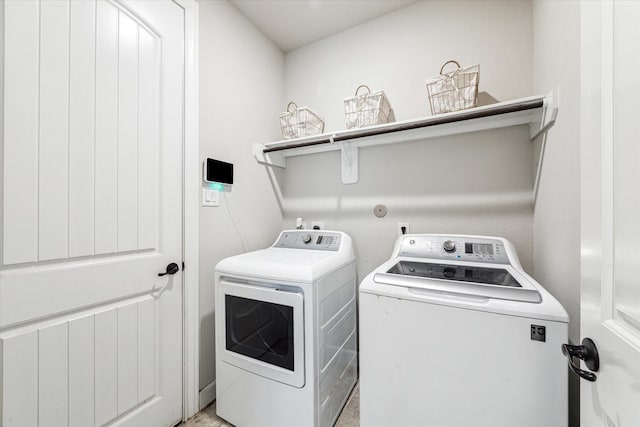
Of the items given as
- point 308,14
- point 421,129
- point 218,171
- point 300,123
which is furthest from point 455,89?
point 218,171

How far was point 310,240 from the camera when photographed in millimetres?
1829

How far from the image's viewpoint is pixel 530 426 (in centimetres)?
81

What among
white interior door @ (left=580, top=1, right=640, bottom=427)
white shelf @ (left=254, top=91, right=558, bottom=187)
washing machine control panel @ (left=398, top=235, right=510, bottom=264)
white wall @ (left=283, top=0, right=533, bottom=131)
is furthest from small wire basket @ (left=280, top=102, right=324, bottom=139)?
white interior door @ (left=580, top=1, right=640, bottom=427)

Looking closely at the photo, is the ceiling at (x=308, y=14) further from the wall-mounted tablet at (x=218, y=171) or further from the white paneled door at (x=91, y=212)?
the wall-mounted tablet at (x=218, y=171)

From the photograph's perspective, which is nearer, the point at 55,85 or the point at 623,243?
the point at 623,243

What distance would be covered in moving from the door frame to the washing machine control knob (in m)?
1.47

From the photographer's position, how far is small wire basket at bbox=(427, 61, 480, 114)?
53.6 inches

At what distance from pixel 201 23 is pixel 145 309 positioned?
174 cm

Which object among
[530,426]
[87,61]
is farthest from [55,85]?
[530,426]

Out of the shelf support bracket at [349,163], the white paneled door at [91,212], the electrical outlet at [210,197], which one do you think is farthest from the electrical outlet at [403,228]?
the white paneled door at [91,212]

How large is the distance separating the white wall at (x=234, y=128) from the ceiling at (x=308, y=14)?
10 centimetres

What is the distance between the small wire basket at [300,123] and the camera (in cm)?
187

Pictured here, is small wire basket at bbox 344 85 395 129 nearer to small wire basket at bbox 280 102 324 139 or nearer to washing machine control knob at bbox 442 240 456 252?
small wire basket at bbox 280 102 324 139

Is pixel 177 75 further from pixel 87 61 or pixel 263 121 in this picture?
pixel 263 121
